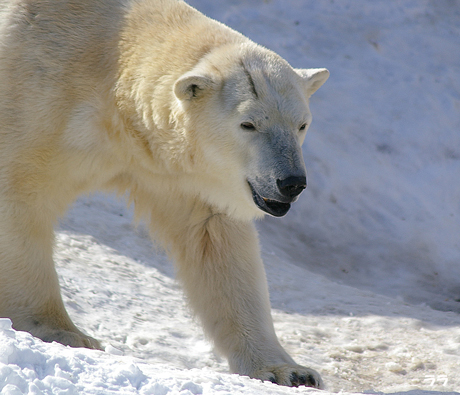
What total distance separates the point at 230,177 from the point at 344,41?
15.0 ft

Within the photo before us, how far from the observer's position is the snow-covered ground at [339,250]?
102 inches

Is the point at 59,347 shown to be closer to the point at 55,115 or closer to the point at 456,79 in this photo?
the point at 55,115

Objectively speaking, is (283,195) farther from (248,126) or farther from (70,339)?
(70,339)

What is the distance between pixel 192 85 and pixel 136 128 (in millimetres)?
402

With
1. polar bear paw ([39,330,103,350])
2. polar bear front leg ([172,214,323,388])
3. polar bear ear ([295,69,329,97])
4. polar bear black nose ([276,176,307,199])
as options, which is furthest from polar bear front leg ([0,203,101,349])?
polar bear ear ([295,69,329,97])

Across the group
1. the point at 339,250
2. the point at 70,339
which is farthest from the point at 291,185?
the point at 339,250

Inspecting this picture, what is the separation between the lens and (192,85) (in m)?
3.14

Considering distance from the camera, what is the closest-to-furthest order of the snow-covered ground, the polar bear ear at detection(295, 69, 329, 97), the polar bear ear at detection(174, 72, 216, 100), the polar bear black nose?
the snow-covered ground, the polar bear black nose, the polar bear ear at detection(174, 72, 216, 100), the polar bear ear at detection(295, 69, 329, 97)

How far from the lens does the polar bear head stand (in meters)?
3.04

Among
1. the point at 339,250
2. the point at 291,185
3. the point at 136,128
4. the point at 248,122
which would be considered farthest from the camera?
the point at 339,250

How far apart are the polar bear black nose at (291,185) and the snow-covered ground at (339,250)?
86 cm

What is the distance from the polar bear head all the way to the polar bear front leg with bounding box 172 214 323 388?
0.38 metres

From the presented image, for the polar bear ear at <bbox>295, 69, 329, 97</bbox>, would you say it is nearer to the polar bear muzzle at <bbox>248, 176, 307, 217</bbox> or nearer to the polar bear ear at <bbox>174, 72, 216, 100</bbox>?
the polar bear ear at <bbox>174, 72, 216, 100</bbox>

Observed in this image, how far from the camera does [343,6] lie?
7.73m
